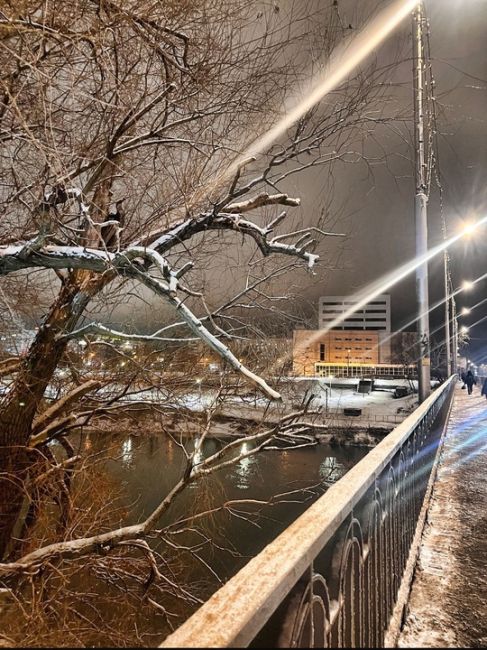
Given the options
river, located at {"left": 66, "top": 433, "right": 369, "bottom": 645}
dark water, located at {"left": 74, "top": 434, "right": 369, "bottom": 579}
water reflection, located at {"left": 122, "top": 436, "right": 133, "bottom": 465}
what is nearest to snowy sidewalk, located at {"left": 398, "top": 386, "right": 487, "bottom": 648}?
river, located at {"left": 66, "top": 433, "right": 369, "bottom": 645}

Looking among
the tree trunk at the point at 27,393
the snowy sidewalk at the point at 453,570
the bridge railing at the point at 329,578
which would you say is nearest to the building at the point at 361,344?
the tree trunk at the point at 27,393

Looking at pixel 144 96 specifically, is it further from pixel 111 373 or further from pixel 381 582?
pixel 111 373

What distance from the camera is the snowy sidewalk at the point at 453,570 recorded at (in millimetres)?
2260

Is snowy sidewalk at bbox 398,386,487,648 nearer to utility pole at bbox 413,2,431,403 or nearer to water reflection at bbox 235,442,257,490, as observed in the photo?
utility pole at bbox 413,2,431,403

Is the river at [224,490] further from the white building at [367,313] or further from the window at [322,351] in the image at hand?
the white building at [367,313]

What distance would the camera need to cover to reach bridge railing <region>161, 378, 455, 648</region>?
1.01 metres

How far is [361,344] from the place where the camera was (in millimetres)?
99250

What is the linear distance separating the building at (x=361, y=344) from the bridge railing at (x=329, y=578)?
80249 mm

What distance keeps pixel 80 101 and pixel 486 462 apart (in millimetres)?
6988

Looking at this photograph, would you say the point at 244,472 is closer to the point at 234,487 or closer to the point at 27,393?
the point at 234,487

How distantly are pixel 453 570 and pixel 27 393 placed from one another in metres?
6.34

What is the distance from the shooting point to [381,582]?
2.24 m

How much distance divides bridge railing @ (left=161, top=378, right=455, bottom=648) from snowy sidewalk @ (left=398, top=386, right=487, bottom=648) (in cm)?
17

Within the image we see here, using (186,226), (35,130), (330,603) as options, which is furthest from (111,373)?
(330,603)
